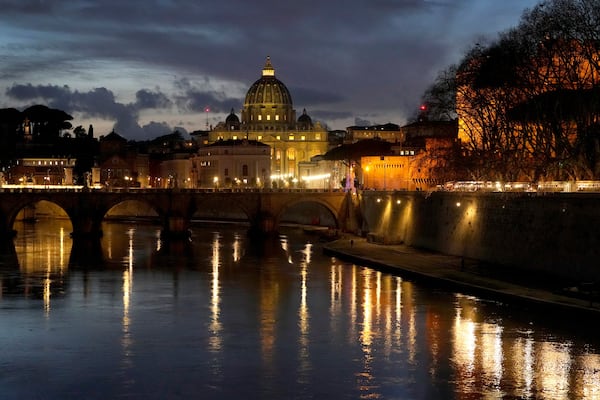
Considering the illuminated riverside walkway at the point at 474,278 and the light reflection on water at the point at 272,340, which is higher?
the illuminated riverside walkway at the point at 474,278

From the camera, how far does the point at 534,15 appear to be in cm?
5716

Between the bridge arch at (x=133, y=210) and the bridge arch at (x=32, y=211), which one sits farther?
the bridge arch at (x=133, y=210)

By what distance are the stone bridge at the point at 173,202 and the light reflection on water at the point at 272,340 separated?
30.1m

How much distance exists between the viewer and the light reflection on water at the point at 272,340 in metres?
29.0

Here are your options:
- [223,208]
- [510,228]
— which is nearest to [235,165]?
[223,208]

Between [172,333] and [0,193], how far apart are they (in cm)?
5326

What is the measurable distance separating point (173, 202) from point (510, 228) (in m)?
43.7

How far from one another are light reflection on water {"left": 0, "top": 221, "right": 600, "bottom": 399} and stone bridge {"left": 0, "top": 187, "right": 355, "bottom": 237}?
1186 inches

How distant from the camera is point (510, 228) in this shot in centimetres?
4959

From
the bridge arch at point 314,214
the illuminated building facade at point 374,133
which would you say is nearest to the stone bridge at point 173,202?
the bridge arch at point 314,214

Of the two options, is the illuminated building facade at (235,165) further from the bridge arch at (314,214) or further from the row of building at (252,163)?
the bridge arch at (314,214)

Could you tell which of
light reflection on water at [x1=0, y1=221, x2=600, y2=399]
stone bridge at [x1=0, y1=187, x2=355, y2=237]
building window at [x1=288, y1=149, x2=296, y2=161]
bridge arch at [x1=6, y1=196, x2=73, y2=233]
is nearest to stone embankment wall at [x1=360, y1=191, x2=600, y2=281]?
light reflection on water at [x1=0, y1=221, x2=600, y2=399]

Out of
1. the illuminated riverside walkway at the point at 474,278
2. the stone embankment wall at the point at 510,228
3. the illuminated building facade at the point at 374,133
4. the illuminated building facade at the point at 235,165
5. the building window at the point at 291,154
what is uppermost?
the illuminated building facade at the point at 374,133

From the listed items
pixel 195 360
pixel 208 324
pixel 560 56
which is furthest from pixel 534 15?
pixel 195 360
